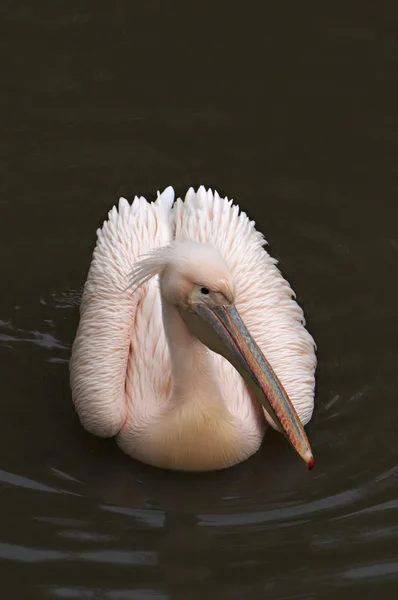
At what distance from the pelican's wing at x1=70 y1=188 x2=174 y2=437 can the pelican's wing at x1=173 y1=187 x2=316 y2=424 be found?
20 cm

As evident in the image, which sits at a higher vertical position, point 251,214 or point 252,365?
point 252,365

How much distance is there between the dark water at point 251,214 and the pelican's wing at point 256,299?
1.04ft

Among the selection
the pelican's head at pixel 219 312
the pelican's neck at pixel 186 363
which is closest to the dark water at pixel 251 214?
the pelican's neck at pixel 186 363

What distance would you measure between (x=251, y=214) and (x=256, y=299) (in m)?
1.54

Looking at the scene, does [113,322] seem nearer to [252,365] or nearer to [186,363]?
[186,363]

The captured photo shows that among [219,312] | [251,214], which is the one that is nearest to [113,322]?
[219,312]

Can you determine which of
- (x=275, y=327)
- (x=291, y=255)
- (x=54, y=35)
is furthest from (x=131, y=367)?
(x=54, y=35)

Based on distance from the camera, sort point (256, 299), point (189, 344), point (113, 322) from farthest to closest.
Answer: point (256, 299)
point (113, 322)
point (189, 344)

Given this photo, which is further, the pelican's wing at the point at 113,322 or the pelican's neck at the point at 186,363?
the pelican's wing at the point at 113,322

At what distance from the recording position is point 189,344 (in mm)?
5734

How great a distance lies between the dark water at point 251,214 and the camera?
5734 mm

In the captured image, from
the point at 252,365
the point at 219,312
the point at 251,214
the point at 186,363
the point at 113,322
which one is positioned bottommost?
the point at 251,214

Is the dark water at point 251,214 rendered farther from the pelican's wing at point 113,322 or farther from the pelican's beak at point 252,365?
the pelican's beak at point 252,365

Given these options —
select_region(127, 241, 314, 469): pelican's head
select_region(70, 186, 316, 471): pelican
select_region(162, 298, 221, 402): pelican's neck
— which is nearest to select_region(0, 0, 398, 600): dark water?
select_region(70, 186, 316, 471): pelican
